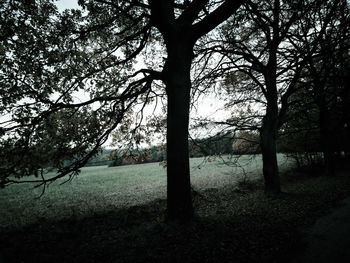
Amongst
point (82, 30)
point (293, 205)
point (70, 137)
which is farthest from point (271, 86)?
point (70, 137)

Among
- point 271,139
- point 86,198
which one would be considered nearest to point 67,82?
point 271,139

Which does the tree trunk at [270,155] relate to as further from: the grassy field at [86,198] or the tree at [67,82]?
the tree at [67,82]

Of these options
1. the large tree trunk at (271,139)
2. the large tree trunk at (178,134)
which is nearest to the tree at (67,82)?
the large tree trunk at (178,134)

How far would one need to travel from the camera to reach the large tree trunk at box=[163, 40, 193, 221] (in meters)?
4.85

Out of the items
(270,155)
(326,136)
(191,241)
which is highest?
(326,136)

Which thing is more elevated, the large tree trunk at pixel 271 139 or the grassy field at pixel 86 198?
the large tree trunk at pixel 271 139

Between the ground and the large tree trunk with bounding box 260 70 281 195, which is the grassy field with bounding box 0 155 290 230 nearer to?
the large tree trunk with bounding box 260 70 281 195

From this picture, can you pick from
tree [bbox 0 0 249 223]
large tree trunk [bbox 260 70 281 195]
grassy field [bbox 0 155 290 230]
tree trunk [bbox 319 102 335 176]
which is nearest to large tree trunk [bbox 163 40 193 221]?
tree [bbox 0 0 249 223]

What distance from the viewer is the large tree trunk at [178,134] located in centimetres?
485

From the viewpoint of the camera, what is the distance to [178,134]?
5.00 metres

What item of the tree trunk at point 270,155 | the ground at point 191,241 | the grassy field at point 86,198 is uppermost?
the tree trunk at point 270,155

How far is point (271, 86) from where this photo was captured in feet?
29.6

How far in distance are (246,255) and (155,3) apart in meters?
6.58

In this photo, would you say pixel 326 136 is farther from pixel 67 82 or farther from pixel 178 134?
pixel 67 82
